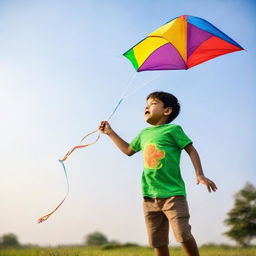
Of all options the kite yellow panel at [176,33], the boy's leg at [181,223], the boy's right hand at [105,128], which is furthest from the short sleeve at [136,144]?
the kite yellow panel at [176,33]

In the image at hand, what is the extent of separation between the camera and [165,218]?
2.92 metres

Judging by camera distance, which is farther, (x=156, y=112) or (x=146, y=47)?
(x=146, y=47)

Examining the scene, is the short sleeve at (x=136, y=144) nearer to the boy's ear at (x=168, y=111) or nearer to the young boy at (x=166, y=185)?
the young boy at (x=166, y=185)

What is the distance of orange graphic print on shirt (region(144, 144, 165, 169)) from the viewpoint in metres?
2.95

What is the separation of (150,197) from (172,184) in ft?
0.78

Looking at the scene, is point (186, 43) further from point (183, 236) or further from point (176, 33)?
point (183, 236)

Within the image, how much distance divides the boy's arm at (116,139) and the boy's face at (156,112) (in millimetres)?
352

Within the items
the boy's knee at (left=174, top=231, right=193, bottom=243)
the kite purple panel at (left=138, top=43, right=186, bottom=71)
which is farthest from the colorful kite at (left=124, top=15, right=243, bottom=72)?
the boy's knee at (left=174, top=231, right=193, bottom=243)

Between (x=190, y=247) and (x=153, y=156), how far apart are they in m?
0.83

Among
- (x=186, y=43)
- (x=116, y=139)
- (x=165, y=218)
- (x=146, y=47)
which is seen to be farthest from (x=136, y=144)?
(x=186, y=43)

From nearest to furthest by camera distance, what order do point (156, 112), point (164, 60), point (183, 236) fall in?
1. point (183, 236)
2. point (156, 112)
3. point (164, 60)

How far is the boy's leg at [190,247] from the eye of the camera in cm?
268

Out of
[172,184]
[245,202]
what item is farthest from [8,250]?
[245,202]

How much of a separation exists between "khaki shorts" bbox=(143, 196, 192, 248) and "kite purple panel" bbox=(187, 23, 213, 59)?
179 cm
